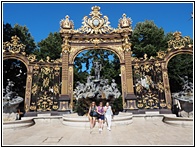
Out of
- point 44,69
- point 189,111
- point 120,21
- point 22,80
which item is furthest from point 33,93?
point 189,111

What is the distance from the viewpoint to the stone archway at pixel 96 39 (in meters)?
11.5

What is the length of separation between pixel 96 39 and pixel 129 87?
4452 millimetres

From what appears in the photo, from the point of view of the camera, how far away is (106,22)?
1245 cm

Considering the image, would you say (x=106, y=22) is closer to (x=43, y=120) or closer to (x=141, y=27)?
(x=141, y=27)

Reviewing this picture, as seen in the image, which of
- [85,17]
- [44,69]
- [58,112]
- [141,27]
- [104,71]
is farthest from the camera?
[104,71]

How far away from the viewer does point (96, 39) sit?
39.6ft

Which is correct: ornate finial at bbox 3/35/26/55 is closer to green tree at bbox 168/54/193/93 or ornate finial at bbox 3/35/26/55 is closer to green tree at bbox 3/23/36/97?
green tree at bbox 3/23/36/97

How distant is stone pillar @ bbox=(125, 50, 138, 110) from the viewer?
35.1 feet

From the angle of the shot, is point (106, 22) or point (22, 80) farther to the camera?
point (22, 80)

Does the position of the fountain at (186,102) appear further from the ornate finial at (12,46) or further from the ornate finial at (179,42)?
the ornate finial at (12,46)

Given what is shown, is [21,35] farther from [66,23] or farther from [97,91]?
[97,91]

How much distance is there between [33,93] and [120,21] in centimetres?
850

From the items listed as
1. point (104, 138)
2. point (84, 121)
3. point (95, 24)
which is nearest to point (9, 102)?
point (84, 121)

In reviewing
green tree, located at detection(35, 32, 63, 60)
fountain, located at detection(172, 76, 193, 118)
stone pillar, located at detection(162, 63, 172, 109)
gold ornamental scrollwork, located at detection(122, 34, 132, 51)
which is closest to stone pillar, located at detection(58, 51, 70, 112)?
gold ornamental scrollwork, located at detection(122, 34, 132, 51)
